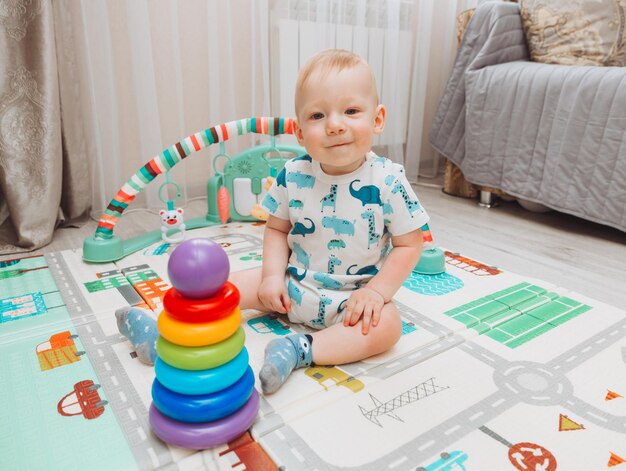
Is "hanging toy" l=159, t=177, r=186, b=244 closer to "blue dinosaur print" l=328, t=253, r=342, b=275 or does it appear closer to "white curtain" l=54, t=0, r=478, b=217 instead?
"white curtain" l=54, t=0, r=478, b=217

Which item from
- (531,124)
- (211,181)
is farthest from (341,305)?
(531,124)

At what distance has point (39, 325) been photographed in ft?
2.85

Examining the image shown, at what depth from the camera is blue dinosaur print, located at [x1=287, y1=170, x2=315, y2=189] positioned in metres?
0.83

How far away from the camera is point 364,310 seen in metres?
0.75

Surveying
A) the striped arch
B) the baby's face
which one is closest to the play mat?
the striped arch

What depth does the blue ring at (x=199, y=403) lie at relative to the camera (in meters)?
0.56

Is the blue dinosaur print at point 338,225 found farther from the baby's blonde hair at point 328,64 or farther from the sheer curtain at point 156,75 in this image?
the sheer curtain at point 156,75

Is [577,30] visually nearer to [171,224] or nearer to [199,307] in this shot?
[171,224]

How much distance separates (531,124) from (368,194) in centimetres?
108

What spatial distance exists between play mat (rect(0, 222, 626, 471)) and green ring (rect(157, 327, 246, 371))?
118 mm

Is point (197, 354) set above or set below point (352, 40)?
below

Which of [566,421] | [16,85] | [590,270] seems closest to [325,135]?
[566,421]

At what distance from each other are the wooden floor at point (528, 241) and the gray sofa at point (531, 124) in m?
0.09

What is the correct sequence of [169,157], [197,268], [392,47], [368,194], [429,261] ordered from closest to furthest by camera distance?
[197,268] < [368,194] < [429,261] < [169,157] < [392,47]
